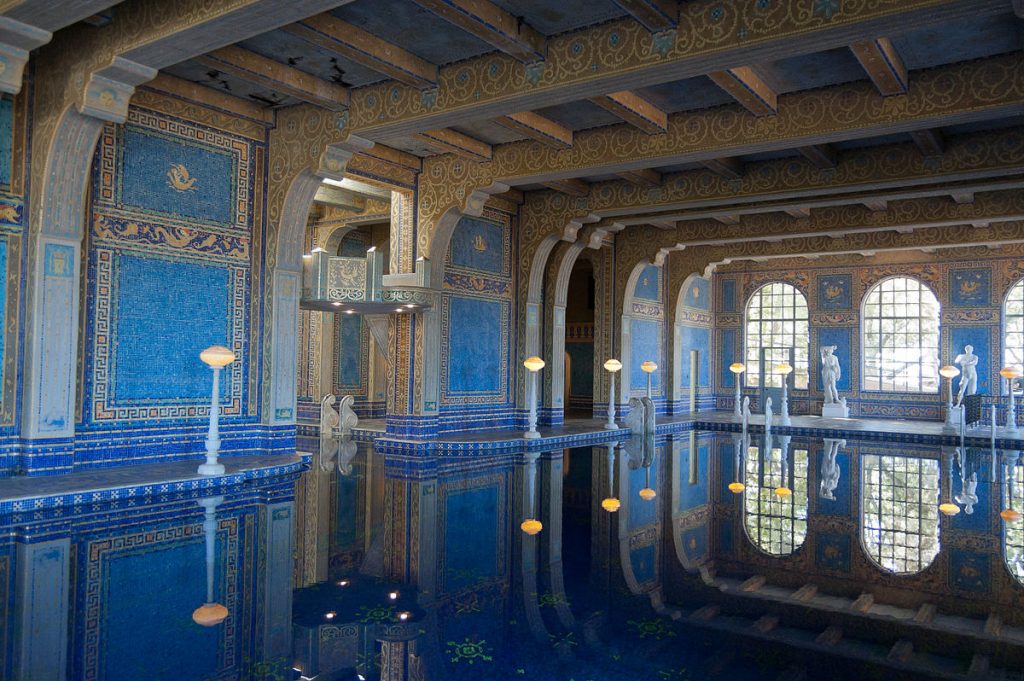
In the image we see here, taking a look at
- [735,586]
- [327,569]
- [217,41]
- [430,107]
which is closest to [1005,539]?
[735,586]

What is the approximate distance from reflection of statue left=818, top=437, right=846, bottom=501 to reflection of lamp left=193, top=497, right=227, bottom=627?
6.01 m

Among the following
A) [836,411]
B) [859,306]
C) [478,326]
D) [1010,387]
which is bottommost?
[836,411]

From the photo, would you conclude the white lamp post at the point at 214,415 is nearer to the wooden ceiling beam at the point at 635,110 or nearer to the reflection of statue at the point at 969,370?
the wooden ceiling beam at the point at 635,110

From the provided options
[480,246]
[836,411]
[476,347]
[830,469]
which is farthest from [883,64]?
[836,411]

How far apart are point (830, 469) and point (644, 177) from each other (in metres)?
5.14

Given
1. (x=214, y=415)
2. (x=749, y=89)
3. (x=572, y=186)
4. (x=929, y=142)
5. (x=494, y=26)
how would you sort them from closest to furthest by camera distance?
(x=494, y=26), (x=749, y=89), (x=214, y=415), (x=929, y=142), (x=572, y=186)

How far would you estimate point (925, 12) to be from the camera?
18.6ft

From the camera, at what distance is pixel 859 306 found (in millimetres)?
20531

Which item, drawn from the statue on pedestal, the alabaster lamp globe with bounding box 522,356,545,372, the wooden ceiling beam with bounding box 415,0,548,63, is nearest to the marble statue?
the alabaster lamp globe with bounding box 522,356,545,372

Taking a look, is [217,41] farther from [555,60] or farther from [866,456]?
[866,456]

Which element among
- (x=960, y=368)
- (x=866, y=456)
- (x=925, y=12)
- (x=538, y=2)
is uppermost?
(x=538, y=2)

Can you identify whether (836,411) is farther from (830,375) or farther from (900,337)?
(900,337)

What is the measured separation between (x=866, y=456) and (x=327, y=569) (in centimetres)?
990

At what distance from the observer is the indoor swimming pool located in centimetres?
372
